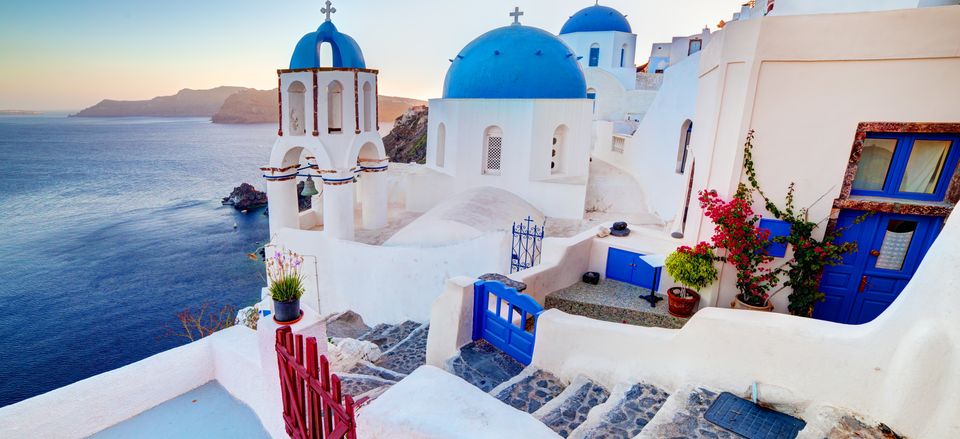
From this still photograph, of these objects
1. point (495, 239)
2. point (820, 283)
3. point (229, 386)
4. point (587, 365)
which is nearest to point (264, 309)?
point (495, 239)

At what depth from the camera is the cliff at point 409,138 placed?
1726 inches

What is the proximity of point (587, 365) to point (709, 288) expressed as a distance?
248cm

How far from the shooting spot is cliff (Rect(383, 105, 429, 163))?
43844 mm

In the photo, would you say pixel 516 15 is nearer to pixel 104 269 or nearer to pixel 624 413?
pixel 624 413

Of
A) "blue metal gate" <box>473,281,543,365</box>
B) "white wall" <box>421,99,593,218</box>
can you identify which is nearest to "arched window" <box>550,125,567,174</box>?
"white wall" <box>421,99,593,218</box>

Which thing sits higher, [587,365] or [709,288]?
[709,288]

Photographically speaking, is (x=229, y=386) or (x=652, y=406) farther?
(x=229, y=386)

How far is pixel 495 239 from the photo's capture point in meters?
10.4

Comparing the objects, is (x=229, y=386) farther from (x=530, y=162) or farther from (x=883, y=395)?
(x=530, y=162)

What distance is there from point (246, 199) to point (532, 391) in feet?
155

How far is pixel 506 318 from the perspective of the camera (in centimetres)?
646

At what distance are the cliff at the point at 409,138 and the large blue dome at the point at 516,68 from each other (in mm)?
26188

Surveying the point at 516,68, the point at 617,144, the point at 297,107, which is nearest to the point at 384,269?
the point at 297,107

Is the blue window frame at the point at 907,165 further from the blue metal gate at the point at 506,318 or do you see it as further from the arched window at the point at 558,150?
the arched window at the point at 558,150
